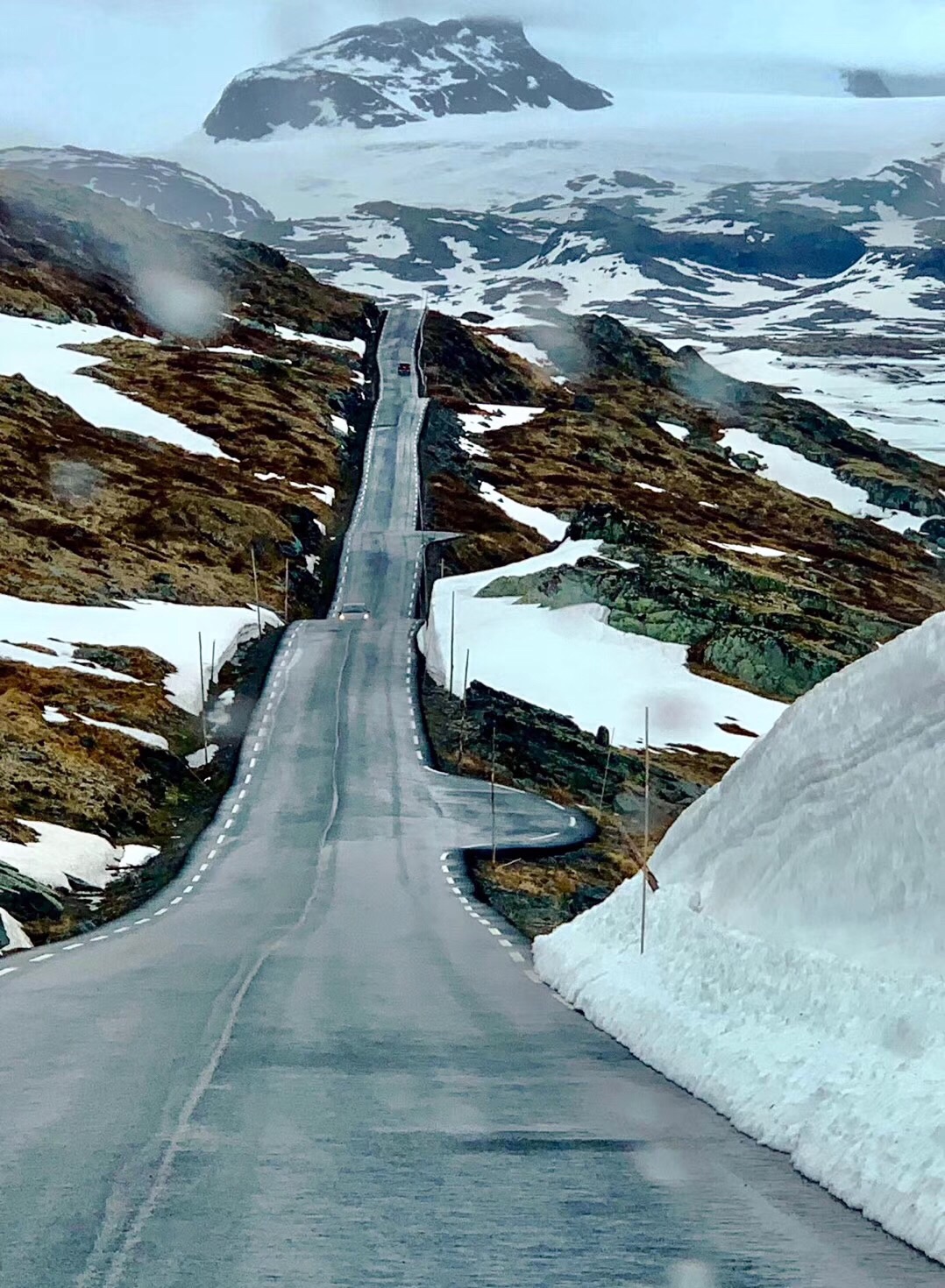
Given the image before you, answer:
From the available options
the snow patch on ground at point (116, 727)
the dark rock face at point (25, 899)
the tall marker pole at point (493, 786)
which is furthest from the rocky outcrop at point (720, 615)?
the dark rock face at point (25, 899)

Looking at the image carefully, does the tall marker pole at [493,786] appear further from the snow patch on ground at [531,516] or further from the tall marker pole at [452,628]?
the snow patch on ground at [531,516]

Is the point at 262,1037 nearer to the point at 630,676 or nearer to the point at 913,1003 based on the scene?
the point at 913,1003

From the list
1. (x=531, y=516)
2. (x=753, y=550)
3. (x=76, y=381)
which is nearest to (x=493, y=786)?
(x=531, y=516)

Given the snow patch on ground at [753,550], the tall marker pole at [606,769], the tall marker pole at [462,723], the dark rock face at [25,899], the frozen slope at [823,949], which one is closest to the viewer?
the frozen slope at [823,949]

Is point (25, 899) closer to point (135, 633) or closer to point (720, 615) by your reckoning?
point (135, 633)

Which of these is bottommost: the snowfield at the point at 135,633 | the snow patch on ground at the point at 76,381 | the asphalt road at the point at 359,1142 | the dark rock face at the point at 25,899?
the dark rock face at the point at 25,899

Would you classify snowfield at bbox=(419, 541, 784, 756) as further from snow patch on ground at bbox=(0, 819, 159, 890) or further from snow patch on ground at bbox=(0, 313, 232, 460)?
snow patch on ground at bbox=(0, 313, 232, 460)
